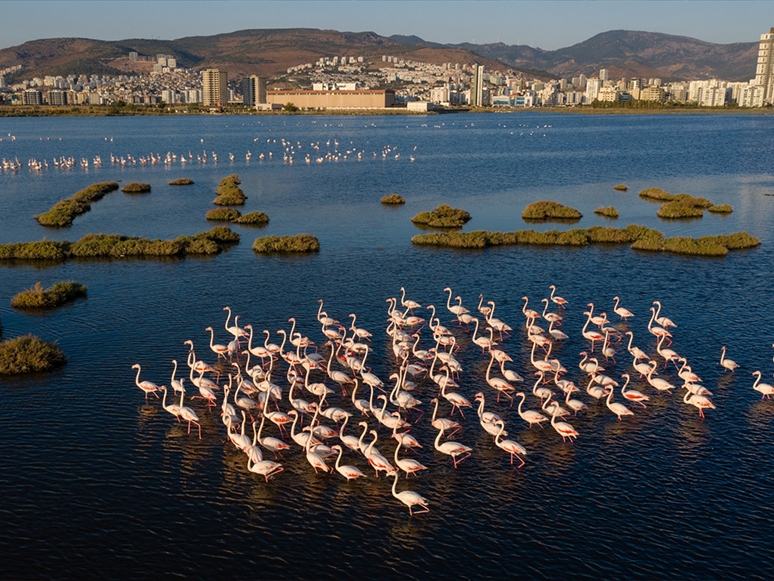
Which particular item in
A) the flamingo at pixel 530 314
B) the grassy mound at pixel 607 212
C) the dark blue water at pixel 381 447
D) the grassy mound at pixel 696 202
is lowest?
the dark blue water at pixel 381 447

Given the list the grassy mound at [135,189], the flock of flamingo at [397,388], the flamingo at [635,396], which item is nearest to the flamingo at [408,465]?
the flock of flamingo at [397,388]

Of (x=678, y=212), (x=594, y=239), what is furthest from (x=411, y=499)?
(x=678, y=212)

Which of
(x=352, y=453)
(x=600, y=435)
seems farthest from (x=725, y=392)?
(x=352, y=453)

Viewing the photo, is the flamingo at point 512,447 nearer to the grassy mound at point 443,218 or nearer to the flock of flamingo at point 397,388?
the flock of flamingo at point 397,388

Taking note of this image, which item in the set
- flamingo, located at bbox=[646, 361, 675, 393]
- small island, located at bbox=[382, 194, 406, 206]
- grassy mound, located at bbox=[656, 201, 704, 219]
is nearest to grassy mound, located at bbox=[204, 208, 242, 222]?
small island, located at bbox=[382, 194, 406, 206]

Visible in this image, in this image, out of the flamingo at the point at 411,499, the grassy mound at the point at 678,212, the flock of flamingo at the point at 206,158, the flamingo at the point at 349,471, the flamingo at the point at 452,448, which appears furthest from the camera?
the flock of flamingo at the point at 206,158

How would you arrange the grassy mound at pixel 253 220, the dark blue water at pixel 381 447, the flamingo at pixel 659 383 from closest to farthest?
the dark blue water at pixel 381 447 < the flamingo at pixel 659 383 < the grassy mound at pixel 253 220

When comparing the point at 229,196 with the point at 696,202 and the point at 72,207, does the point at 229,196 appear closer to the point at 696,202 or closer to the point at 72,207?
the point at 72,207
